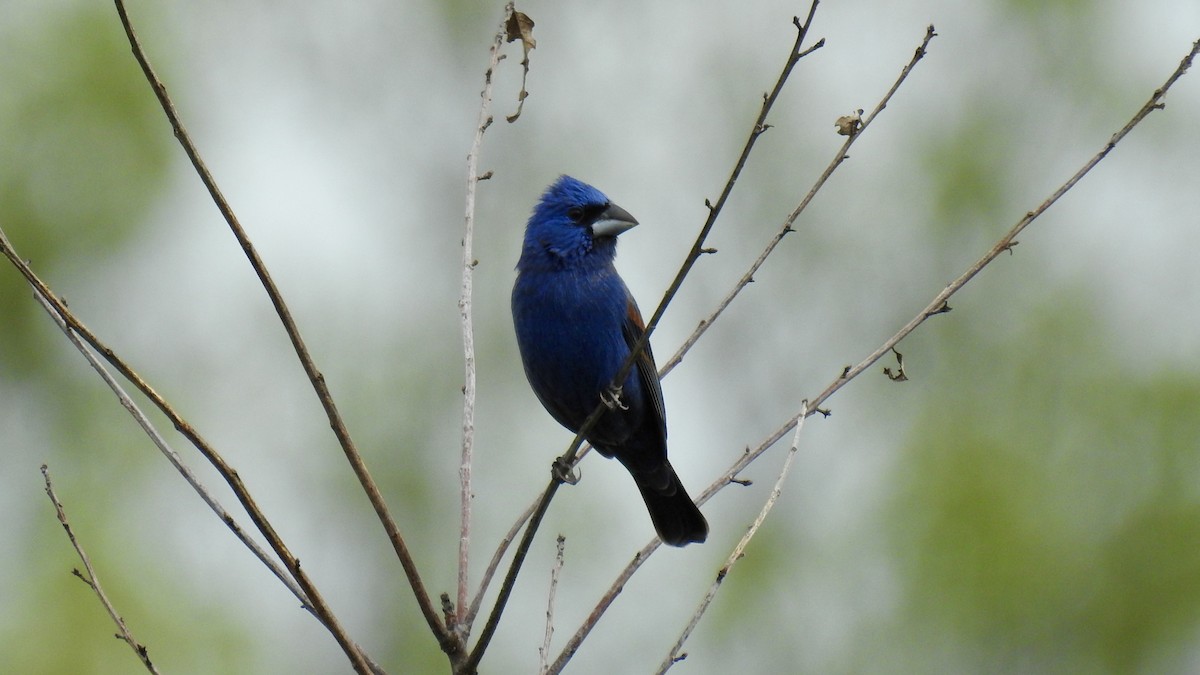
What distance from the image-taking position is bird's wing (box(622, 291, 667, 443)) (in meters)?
6.16

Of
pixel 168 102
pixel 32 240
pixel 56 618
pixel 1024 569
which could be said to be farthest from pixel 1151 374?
pixel 168 102

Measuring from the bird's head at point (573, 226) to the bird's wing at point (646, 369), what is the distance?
30 cm

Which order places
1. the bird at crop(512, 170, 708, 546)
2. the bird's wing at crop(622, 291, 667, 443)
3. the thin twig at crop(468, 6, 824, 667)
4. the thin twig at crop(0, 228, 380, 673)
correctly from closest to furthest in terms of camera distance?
the thin twig at crop(0, 228, 380, 673), the thin twig at crop(468, 6, 824, 667), the bird at crop(512, 170, 708, 546), the bird's wing at crop(622, 291, 667, 443)

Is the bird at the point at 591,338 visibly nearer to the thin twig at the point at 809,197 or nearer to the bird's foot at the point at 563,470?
the bird's foot at the point at 563,470

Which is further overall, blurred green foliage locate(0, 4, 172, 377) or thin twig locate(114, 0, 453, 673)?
blurred green foliage locate(0, 4, 172, 377)

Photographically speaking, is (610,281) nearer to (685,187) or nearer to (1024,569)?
(1024,569)

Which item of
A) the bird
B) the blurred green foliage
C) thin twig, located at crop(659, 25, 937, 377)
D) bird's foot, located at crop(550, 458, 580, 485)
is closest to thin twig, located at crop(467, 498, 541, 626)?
bird's foot, located at crop(550, 458, 580, 485)

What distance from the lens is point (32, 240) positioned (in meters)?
16.3

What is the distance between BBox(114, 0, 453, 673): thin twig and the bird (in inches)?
98.1

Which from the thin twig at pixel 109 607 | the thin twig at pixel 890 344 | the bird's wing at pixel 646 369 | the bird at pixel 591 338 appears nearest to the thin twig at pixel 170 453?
the thin twig at pixel 109 607

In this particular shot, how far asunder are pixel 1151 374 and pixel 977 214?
343 cm

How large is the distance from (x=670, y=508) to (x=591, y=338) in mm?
1059

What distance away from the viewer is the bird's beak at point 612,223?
623cm

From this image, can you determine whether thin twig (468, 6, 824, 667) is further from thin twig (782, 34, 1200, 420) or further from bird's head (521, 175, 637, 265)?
bird's head (521, 175, 637, 265)
